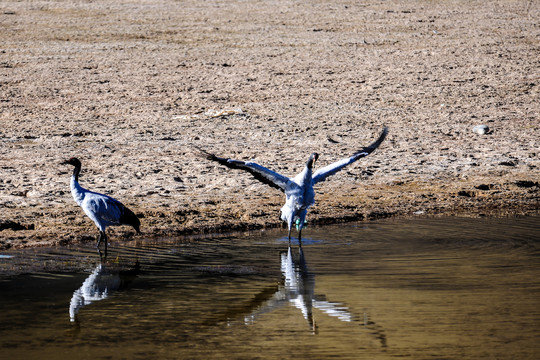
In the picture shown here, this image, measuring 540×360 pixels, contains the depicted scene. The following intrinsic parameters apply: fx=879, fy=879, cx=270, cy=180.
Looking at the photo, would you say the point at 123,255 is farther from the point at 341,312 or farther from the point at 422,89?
the point at 422,89

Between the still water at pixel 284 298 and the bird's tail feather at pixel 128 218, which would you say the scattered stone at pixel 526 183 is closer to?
the still water at pixel 284 298

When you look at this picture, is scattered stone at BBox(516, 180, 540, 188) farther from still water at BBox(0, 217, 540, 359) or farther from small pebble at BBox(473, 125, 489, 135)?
still water at BBox(0, 217, 540, 359)

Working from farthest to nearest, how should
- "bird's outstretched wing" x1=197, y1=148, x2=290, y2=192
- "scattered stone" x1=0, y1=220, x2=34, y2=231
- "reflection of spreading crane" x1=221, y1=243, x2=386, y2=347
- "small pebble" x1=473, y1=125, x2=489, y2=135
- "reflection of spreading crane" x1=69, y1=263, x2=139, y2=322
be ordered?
1. "small pebble" x1=473, y1=125, x2=489, y2=135
2. "scattered stone" x1=0, y1=220, x2=34, y2=231
3. "bird's outstretched wing" x1=197, y1=148, x2=290, y2=192
4. "reflection of spreading crane" x1=69, y1=263, x2=139, y2=322
5. "reflection of spreading crane" x1=221, y1=243, x2=386, y2=347

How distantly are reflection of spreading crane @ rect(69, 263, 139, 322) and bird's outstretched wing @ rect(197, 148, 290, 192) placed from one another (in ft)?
4.99

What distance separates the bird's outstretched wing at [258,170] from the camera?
9617 millimetres

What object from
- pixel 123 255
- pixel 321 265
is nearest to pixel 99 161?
pixel 123 255

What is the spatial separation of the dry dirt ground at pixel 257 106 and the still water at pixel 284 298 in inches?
51.6

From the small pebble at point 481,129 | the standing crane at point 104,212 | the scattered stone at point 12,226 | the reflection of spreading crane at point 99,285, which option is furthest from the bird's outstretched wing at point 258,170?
the small pebble at point 481,129

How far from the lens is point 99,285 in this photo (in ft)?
26.8

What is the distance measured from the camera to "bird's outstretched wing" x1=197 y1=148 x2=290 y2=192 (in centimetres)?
962

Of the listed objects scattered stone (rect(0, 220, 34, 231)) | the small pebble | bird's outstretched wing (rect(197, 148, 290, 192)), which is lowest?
scattered stone (rect(0, 220, 34, 231))

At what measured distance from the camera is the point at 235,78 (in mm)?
18688

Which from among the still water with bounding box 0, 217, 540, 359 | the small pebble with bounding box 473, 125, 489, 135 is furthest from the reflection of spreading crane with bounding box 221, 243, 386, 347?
the small pebble with bounding box 473, 125, 489, 135

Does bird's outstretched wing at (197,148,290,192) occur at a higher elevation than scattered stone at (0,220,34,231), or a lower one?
higher
